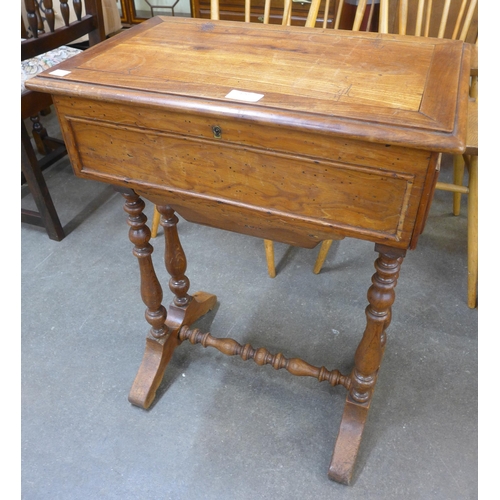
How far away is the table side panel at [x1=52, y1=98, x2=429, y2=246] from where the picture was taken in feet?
2.24

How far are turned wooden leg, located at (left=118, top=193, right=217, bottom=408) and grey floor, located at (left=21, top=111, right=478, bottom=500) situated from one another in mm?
60

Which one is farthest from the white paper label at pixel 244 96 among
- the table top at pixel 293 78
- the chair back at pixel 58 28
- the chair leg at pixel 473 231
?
the chair back at pixel 58 28

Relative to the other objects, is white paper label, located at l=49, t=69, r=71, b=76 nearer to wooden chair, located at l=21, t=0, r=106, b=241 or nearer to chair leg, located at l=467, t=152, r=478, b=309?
wooden chair, located at l=21, t=0, r=106, b=241

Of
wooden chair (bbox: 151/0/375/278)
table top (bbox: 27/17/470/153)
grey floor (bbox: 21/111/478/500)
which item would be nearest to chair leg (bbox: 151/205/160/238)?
wooden chair (bbox: 151/0/375/278)

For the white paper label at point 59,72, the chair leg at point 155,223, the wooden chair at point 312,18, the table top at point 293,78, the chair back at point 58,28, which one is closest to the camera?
the table top at point 293,78

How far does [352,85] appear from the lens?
2.52 feet

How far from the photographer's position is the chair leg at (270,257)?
1.51 meters

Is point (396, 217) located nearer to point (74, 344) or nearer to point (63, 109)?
point (63, 109)

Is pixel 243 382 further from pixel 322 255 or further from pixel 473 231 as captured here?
pixel 473 231

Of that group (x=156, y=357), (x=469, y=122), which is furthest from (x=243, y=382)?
(x=469, y=122)

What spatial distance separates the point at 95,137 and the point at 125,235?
0.99 m

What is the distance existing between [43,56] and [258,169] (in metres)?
1.42

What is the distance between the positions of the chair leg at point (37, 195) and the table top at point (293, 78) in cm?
74

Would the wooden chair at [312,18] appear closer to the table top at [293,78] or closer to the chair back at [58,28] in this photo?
the table top at [293,78]
